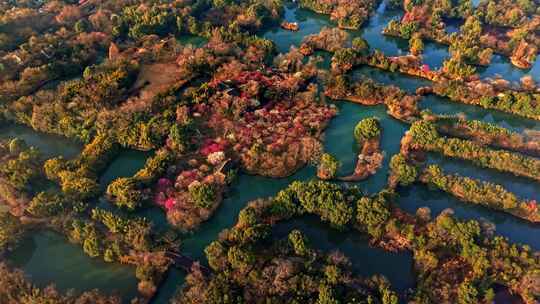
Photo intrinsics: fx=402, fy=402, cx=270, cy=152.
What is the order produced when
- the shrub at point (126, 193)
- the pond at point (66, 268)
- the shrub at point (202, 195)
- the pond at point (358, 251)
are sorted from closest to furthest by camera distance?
the pond at point (66, 268), the pond at point (358, 251), the shrub at point (202, 195), the shrub at point (126, 193)

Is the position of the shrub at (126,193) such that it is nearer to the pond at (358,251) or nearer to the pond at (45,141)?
the pond at (45,141)

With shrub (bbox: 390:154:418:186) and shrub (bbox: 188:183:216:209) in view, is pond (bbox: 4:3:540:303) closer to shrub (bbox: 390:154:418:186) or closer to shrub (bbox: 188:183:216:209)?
shrub (bbox: 390:154:418:186)

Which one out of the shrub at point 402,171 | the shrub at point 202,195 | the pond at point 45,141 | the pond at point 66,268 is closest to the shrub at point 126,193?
the shrub at point 202,195

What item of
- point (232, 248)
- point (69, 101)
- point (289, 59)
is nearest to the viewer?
point (232, 248)

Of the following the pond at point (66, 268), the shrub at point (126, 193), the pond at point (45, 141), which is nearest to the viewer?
the pond at point (66, 268)

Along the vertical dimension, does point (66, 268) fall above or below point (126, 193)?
below

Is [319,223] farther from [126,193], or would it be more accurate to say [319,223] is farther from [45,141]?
[45,141]

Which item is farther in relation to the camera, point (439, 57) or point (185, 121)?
point (439, 57)

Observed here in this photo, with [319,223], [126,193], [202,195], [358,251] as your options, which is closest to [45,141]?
[126,193]

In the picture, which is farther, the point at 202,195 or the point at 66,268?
the point at 202,195

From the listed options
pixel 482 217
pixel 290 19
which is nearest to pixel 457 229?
pixel 482 217

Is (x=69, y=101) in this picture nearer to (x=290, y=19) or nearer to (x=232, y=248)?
(x=232, y=248)
